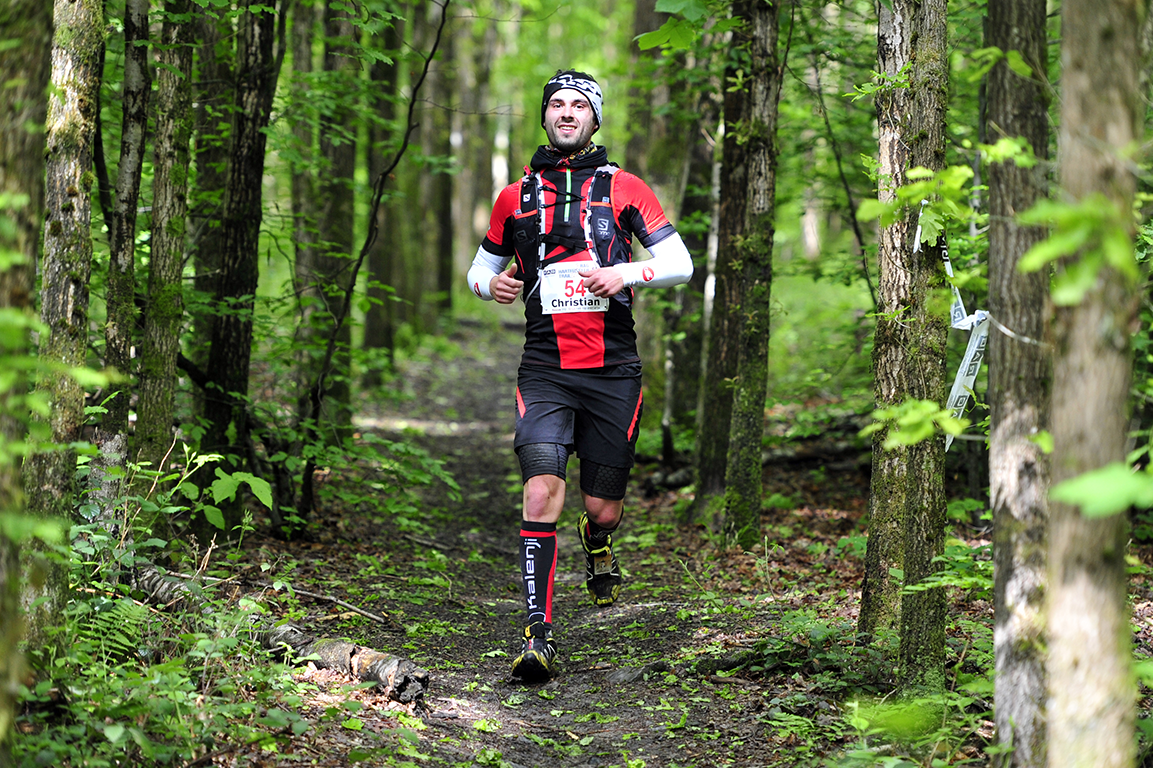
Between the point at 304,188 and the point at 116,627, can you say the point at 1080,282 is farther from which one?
the point at 304,188

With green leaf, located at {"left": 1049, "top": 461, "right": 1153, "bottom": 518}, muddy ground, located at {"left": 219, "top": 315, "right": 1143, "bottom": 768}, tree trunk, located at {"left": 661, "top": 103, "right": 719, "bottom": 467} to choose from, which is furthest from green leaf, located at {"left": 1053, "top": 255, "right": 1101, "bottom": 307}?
tree trunk, located at {"left": 661, "top": 103, "right": 719, "bottom": 467}

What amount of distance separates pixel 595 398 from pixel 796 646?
1.55 meters

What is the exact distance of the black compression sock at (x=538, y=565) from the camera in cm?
424

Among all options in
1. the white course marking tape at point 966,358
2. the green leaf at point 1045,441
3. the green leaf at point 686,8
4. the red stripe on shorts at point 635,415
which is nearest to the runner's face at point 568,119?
the green leaf at point 686,8

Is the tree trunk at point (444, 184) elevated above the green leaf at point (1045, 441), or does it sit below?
above

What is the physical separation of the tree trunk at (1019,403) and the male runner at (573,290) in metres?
2.26

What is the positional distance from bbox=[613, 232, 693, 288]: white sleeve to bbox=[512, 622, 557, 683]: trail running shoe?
1.71m

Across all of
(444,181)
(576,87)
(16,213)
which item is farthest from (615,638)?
(444,181)

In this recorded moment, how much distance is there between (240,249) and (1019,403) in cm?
505

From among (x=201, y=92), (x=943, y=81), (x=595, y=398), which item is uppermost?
(x=201, y=92)

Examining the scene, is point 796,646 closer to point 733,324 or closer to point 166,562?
point 166,562

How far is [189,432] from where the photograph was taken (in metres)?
5.53

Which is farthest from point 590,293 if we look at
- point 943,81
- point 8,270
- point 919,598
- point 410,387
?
point 410,387

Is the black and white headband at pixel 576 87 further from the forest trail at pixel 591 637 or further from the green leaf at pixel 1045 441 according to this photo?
the green leaf at pixel 1045 441
